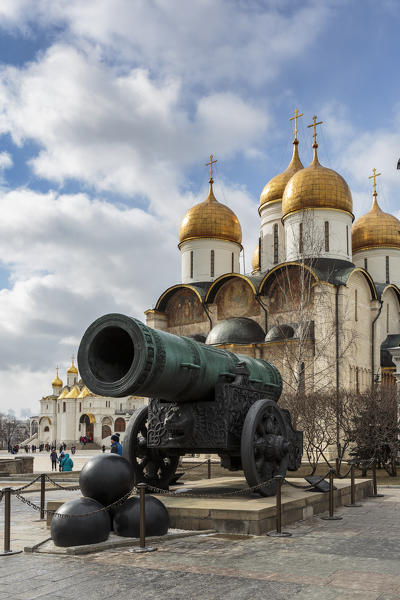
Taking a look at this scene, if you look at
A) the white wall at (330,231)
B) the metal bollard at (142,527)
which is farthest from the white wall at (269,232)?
the metal bollard at (142,527)

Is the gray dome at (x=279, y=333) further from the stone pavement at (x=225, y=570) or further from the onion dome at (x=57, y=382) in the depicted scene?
the onion dome at (x=57, y=382)

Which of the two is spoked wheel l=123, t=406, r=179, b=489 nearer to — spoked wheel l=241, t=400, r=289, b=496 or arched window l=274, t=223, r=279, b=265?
spoked wheel l=241, t=400, r=289, b=496

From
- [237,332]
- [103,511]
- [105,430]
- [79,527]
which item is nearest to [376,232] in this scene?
[237,332]

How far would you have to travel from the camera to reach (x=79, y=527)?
6391 millimetres

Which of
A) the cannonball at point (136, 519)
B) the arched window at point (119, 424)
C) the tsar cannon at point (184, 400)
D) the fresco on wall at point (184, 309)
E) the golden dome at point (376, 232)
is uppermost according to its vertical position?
the golden dome at point (376, 232)

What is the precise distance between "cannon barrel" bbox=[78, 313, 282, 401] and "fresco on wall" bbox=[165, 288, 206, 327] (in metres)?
25.4

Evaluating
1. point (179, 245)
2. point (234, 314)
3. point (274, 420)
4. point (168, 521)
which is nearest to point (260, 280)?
point (234, 314)

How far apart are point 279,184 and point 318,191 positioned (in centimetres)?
619

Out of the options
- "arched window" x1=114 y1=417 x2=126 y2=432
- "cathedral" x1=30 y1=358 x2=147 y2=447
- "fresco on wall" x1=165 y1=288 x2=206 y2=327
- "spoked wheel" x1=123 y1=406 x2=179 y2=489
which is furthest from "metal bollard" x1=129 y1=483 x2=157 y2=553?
"arched window" x1=114 y1=417 x2=126 y2=432

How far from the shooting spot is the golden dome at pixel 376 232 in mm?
36312

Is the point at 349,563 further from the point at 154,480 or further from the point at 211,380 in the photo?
the point at 154,480

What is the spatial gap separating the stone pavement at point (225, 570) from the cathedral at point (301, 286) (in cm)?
1429

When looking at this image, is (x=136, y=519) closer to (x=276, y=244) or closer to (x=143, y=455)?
(x=143, y=455)

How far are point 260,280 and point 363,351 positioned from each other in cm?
599
